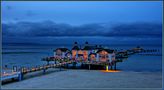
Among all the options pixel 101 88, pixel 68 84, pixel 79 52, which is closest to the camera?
pixel 101 88

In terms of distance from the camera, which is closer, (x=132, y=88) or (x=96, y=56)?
(x=132, y=88)

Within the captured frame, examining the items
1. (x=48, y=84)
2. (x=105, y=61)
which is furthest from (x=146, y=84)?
(x=105, y=61)

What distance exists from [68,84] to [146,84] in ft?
23.4

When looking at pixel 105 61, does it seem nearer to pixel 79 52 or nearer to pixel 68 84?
pixel 79 52

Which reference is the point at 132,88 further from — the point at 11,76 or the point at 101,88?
the point at 11,76

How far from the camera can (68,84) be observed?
27.1 metres

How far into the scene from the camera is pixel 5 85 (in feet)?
85.4

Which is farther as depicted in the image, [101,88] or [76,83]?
[76,83]

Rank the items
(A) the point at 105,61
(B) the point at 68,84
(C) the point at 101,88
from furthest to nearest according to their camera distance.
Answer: (A) the point at 105,61 → (B) the point at 68,84 → (C) the point at 101,88

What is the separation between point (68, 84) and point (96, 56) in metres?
18.4

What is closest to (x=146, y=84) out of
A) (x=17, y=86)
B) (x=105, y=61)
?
(x=17, y=86)

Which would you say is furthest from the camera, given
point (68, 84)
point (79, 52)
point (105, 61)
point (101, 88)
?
point (79, 52)

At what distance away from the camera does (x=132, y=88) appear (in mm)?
25031

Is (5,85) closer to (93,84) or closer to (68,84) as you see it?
(68,84)
